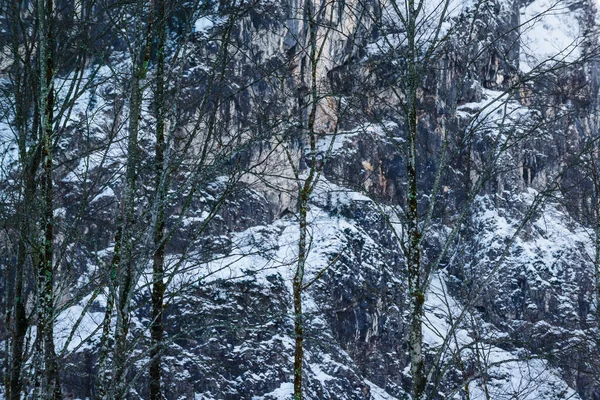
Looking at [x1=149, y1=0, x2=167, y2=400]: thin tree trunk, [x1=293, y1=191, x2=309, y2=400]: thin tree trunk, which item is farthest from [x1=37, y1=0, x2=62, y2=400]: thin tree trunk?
[x1=293, y1=191, x2=309, y2=400]: thin tree trunk

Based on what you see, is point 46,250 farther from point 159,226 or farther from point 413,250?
point 413,250

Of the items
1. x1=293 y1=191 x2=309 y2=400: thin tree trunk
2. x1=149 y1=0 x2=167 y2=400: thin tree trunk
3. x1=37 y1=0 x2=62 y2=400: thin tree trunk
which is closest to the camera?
x1=37 y1=0 x2=62 y2=400: thin tree trunk

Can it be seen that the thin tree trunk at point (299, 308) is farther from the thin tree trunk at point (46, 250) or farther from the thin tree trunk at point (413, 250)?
the thin tree trunk at point (46, 250)

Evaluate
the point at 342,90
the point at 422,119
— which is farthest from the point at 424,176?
the point at 342,90

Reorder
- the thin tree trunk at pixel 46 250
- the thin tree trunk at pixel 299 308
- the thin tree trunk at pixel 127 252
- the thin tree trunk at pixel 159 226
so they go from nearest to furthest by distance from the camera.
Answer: the thin tree trunk at pixel 127 252 → the thin tree trunk at pixel 46 250 → the thin tree trunk at pixel 159 226 → the thin tree trunk at pixel 299 308

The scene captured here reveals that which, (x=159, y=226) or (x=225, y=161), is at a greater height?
(x=225, y=161)

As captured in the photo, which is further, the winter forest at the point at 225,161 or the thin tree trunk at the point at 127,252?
the winter forest at the point at 225,161

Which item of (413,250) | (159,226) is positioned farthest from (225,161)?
(413,250)

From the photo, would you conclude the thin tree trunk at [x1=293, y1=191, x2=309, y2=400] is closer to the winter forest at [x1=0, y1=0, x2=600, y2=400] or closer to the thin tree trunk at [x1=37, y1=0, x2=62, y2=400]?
the winter forest at [x1=0, y1=0, x2=600, y2=400]

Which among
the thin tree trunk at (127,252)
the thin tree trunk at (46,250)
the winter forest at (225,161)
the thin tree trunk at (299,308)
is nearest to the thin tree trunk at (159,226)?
the winter forest at (225,161)

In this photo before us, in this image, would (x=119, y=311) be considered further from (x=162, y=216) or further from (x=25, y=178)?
(x=25, y=178)

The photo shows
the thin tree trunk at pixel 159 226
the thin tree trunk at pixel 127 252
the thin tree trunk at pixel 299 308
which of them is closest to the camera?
the thin tree trunk at pixel 127 252

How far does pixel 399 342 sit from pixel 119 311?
212ft

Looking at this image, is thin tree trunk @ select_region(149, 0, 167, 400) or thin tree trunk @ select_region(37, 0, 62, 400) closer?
thin tree trunk @ select_region(37, 0, 62, 400)
